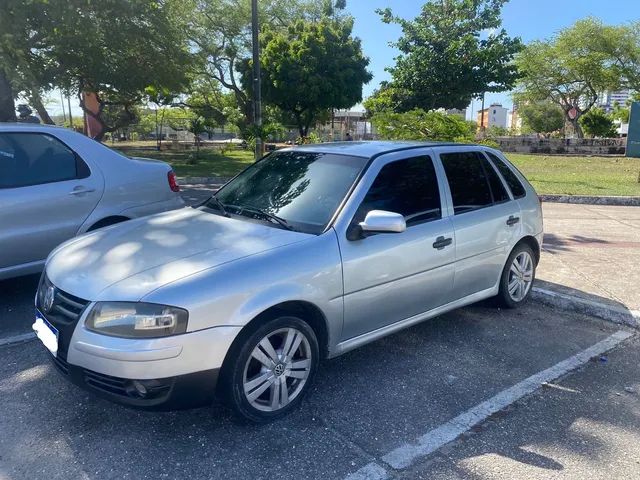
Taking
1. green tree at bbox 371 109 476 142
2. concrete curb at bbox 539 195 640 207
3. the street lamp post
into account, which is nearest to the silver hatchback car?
green tree at bbox 371 109 476 142

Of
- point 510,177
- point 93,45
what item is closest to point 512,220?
point 510,177

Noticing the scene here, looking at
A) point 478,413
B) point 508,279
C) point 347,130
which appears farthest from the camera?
point 347,130

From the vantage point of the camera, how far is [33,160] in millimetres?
4949

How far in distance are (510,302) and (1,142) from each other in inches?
197

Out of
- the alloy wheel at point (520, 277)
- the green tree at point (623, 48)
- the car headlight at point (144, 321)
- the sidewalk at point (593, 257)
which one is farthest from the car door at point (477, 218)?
the green tree at point (623, 48)

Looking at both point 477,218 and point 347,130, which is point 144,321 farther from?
point 347,130

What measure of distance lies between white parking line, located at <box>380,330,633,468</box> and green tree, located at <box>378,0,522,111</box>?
612 inches

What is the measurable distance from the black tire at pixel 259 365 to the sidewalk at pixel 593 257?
138 inches

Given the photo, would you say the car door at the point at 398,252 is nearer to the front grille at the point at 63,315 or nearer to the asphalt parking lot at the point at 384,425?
the asphalt parking lot at the point at 384,425

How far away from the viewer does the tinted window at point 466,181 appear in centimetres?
433

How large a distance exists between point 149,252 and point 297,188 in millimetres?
1203

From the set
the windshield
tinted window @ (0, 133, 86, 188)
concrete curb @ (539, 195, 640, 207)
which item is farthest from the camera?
concrete curb @ (539, 195, 640, 207)

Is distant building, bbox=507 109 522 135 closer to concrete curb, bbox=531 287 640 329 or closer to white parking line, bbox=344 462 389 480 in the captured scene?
concrete curb, bbox=531 287 640 329

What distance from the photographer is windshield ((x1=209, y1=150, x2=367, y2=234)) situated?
3572mm
